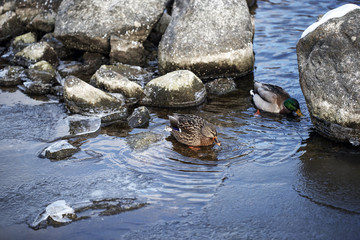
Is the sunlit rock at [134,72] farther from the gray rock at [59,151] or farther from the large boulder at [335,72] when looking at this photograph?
the large boulder at [335,72]

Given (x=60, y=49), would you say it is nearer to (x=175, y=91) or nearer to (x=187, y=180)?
(x=175, y=91)

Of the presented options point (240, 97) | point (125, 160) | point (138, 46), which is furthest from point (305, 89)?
point (138, 46)

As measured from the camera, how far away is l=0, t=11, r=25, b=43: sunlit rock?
12.2 m

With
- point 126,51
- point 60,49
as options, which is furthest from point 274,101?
point 60,49

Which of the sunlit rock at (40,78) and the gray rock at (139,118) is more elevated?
the sunlit rock at (40,78)

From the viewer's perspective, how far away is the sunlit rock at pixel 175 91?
8.23m

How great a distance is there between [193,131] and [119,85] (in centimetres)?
250

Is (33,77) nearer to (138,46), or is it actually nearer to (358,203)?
(138,46)

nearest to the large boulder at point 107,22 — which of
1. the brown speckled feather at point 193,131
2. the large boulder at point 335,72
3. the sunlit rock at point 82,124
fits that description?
the sunlit rock at point 82,124

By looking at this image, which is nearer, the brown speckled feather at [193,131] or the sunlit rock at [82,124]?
the brown speckled feather at [193,131]

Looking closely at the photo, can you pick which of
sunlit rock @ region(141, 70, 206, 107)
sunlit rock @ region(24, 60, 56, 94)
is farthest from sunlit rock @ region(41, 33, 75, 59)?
sunlit rock @ region(141, 70, 206, 107)

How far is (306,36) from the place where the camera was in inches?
260

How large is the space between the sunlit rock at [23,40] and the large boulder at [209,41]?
157 inches

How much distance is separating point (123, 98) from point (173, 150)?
2239 mm
